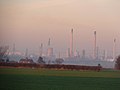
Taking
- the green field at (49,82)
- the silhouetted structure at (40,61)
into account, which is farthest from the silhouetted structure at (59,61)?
the silhouetted structure at (40,61)

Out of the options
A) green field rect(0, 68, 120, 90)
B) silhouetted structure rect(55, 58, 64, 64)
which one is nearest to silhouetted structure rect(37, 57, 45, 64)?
green field rect(0, 68, 120, 90)

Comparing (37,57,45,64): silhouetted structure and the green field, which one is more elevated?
(37,57,45,64): silhouetted structure

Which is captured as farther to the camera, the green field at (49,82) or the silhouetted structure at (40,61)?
the silhouetted structure at (40,61)

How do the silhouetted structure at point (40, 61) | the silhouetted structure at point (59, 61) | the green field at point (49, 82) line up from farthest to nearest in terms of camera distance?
the silhouetted structure at point (59, 61) < the silhouetted structure at point (40, 61) < the green field at point (49, 82)

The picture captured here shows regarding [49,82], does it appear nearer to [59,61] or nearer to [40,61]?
[40,61]

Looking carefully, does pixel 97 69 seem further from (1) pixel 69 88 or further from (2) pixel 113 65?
(1) pixel 69 88

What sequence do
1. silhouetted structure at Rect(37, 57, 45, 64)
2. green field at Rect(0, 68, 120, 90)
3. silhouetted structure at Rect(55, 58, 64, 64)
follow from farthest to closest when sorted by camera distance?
silhouetted structure at Rect(55, 58, 64, 64), silhouetted structure at Rect(37, 57, 45, 64), green field at Rect(0, 68, 120, 90)

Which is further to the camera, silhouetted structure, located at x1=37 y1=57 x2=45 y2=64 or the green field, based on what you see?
silhouetted structure, located at x1=37 y1=57 x2=45 y2=64

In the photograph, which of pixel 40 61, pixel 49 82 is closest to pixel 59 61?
pixel 40 61

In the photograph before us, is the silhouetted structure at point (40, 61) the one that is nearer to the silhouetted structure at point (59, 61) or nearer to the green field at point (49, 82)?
the green field at point (49, 82)

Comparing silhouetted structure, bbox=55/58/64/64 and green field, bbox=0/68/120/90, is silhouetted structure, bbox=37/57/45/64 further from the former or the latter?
silhouetted structure, bbox=55/58/64/64

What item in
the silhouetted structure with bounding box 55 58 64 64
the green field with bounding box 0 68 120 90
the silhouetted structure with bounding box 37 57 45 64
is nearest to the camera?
the green field with bounding box 0 68 120 90

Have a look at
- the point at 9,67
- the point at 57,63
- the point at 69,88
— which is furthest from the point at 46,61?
the point at 69,88

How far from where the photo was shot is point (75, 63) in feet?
74.8
